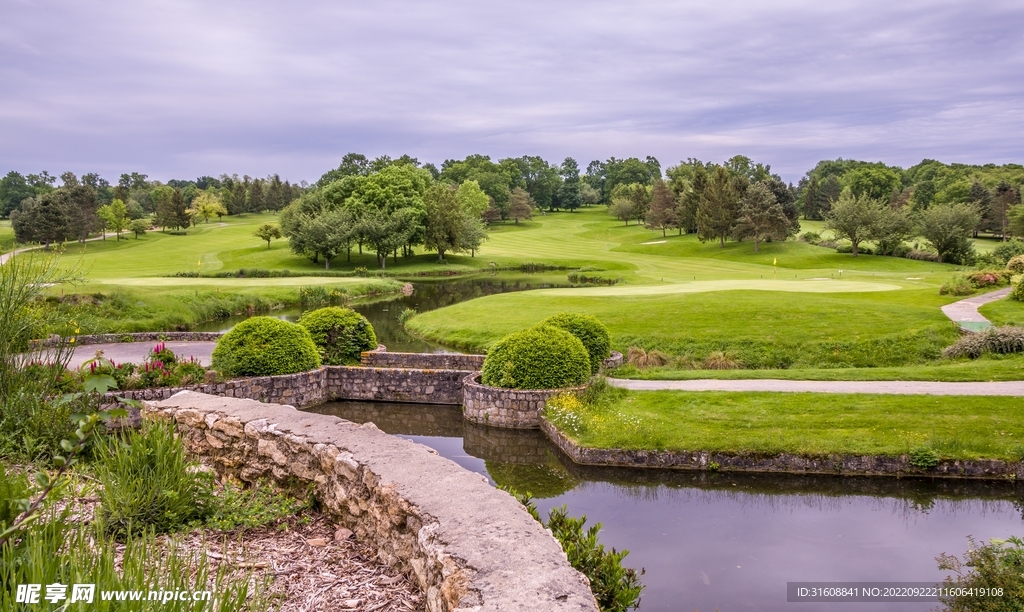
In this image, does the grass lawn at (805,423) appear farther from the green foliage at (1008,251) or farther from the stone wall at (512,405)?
the green foliage at (1008,251)

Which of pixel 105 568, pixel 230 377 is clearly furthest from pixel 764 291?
pixel 105 568

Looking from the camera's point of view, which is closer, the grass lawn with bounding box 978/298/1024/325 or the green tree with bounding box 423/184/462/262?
the grass lawn with bounding box 978/298/1024/325

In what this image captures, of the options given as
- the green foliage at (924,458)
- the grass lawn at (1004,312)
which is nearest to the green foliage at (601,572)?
the green foliage at (924,458)

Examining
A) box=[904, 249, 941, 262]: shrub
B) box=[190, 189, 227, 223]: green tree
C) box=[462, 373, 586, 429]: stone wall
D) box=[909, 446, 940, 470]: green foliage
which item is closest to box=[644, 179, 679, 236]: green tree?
box=[904, 249, 941, 262]: shrub

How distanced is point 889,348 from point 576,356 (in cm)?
1095

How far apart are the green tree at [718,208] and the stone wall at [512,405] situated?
171ft

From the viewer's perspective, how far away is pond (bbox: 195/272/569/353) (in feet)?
91.0

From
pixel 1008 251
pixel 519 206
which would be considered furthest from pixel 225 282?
pixel 519 206

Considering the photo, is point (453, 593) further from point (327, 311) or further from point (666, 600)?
point (327, 311)

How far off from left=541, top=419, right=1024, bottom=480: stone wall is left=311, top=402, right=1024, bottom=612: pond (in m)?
0.18

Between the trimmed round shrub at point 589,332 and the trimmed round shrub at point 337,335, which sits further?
the trimmed round shrub at point 337,335

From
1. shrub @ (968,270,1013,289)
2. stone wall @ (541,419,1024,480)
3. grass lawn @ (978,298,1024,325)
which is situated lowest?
stone wall @ (541,419,1024,480)

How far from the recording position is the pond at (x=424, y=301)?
27.7 metres

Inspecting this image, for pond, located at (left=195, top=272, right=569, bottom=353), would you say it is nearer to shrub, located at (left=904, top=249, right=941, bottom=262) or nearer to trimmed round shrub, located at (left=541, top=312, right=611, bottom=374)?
trimmed round shrub, located at (left=541, top=312, right=611, bottom=374)
